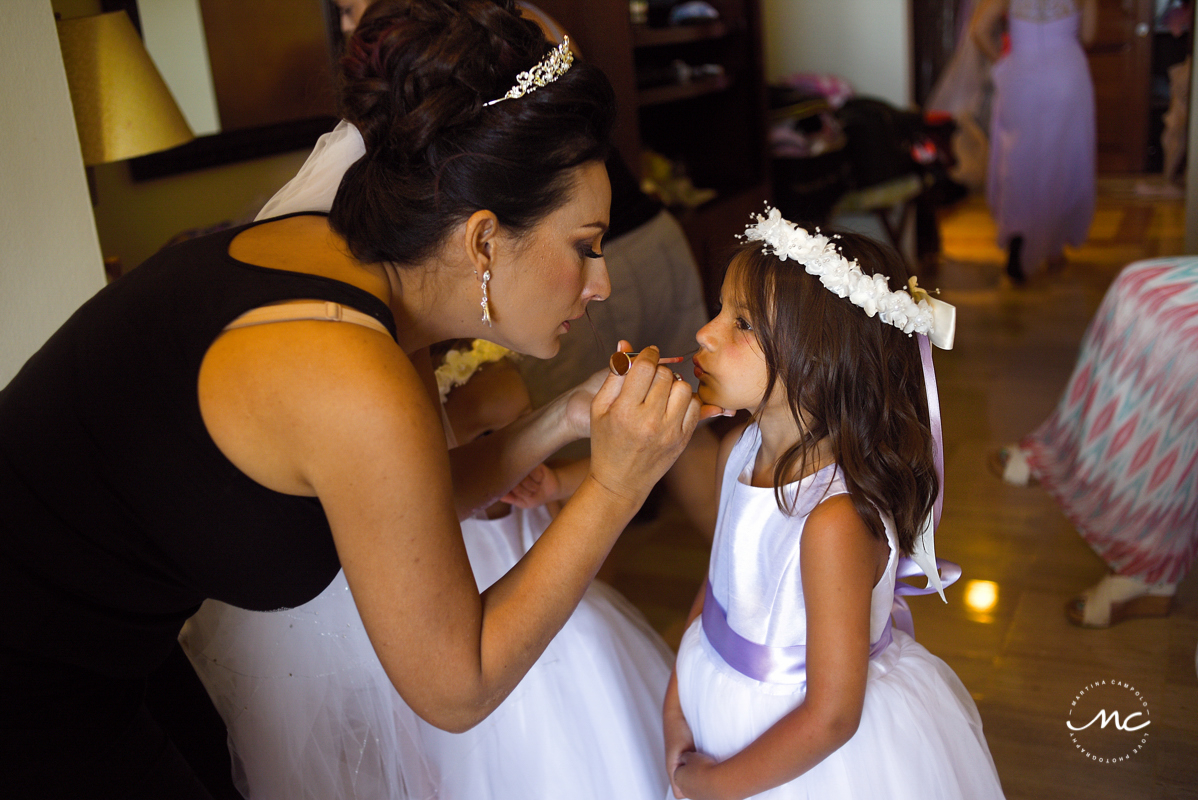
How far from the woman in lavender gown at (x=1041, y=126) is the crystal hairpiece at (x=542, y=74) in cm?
448

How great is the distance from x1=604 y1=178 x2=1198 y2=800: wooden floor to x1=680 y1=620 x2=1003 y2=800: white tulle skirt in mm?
529

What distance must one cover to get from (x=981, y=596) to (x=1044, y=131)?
3600 millimetres

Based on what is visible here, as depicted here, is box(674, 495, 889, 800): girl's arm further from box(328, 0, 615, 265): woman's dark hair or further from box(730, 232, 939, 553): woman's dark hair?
box(328, 0, 615, 265): woman's dark hair

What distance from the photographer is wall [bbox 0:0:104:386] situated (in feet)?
4.87

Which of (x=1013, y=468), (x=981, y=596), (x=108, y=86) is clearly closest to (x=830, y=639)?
(x=981, y=596)

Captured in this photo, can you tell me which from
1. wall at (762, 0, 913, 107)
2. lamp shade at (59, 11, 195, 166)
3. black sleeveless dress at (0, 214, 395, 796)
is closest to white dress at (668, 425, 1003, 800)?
black sleeveless dress at (0, 214, 395, 796)

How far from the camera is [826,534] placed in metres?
1.14

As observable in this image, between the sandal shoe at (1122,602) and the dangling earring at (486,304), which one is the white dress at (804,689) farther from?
the sandal shoe at (1122,602)

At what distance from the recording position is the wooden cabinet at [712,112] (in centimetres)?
373

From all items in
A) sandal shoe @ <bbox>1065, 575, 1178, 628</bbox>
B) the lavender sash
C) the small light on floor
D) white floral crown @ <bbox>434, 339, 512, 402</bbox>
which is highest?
white floral crown @ <bbox>434, 339, 512, 402</bbox>

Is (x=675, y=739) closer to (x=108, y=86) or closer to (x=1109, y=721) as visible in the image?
(x=1109, y=721)

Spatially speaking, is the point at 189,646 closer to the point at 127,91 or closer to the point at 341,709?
the point at 341,709

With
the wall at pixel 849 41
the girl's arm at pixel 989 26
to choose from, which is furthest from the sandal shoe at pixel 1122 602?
the wall at pixel 849 41

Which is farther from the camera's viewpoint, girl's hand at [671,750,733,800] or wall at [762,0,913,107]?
wall at [762,0,913,107]
